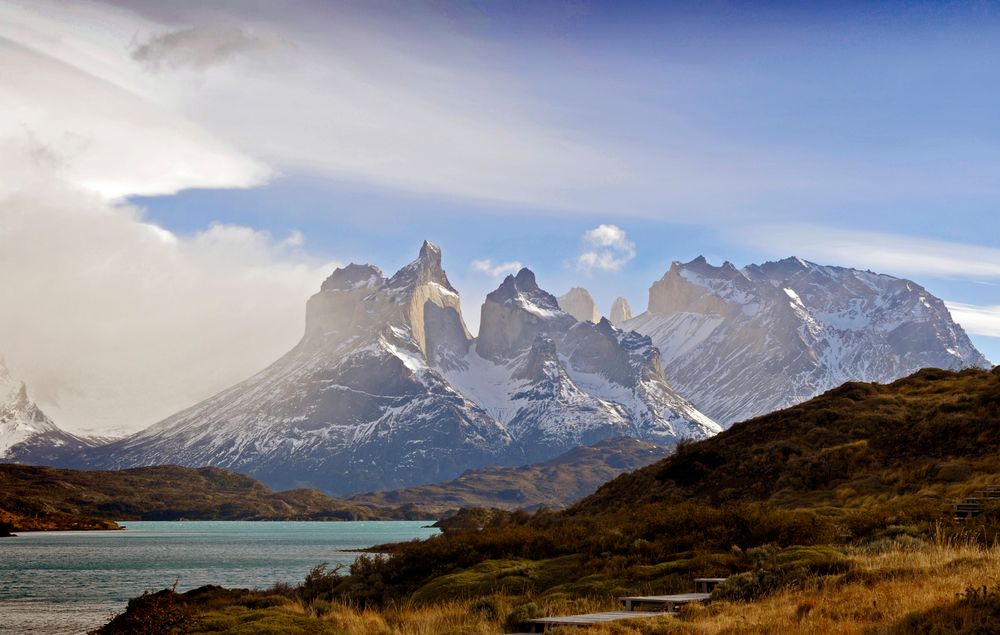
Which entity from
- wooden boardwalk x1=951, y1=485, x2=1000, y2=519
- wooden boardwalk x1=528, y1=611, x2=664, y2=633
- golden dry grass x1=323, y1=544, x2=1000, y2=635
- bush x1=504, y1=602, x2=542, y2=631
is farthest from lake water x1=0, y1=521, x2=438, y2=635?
wooden boardwalk x1=951, y1=485, x2=1000, y2=519

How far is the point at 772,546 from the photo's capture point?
30.3 m

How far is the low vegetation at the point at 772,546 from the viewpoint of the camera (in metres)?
21.2

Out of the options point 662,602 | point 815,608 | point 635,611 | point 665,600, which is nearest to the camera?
point 815,608

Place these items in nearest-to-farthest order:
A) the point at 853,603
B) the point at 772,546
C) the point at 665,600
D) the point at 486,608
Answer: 1. the point at 853,603
2. the point at 665,600
3. the point at 486,608
4. the point at 772,546

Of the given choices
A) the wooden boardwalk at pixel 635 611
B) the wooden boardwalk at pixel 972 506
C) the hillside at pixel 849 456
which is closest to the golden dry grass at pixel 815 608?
the wooden boardwalk at pixel 635 611

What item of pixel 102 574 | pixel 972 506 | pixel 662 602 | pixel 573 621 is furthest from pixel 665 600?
pixel 102 574

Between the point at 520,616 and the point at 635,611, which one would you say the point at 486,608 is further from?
the point at 635,611

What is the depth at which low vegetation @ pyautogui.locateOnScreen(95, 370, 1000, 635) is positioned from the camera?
69.5ft

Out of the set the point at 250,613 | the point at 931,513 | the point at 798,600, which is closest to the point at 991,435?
the point at 931,513

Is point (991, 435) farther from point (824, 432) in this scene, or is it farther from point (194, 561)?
point (194, 561)

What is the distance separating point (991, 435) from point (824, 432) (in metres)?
12.1

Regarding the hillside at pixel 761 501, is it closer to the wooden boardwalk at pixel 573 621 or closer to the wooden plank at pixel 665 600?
the wooden plank at pixel 665 600

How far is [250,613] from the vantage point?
28.2m

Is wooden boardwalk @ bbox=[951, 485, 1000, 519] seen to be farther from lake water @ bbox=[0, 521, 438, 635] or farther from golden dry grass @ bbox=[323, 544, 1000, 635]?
A: lake water @ bbox=[0, 521, 438, 635]
